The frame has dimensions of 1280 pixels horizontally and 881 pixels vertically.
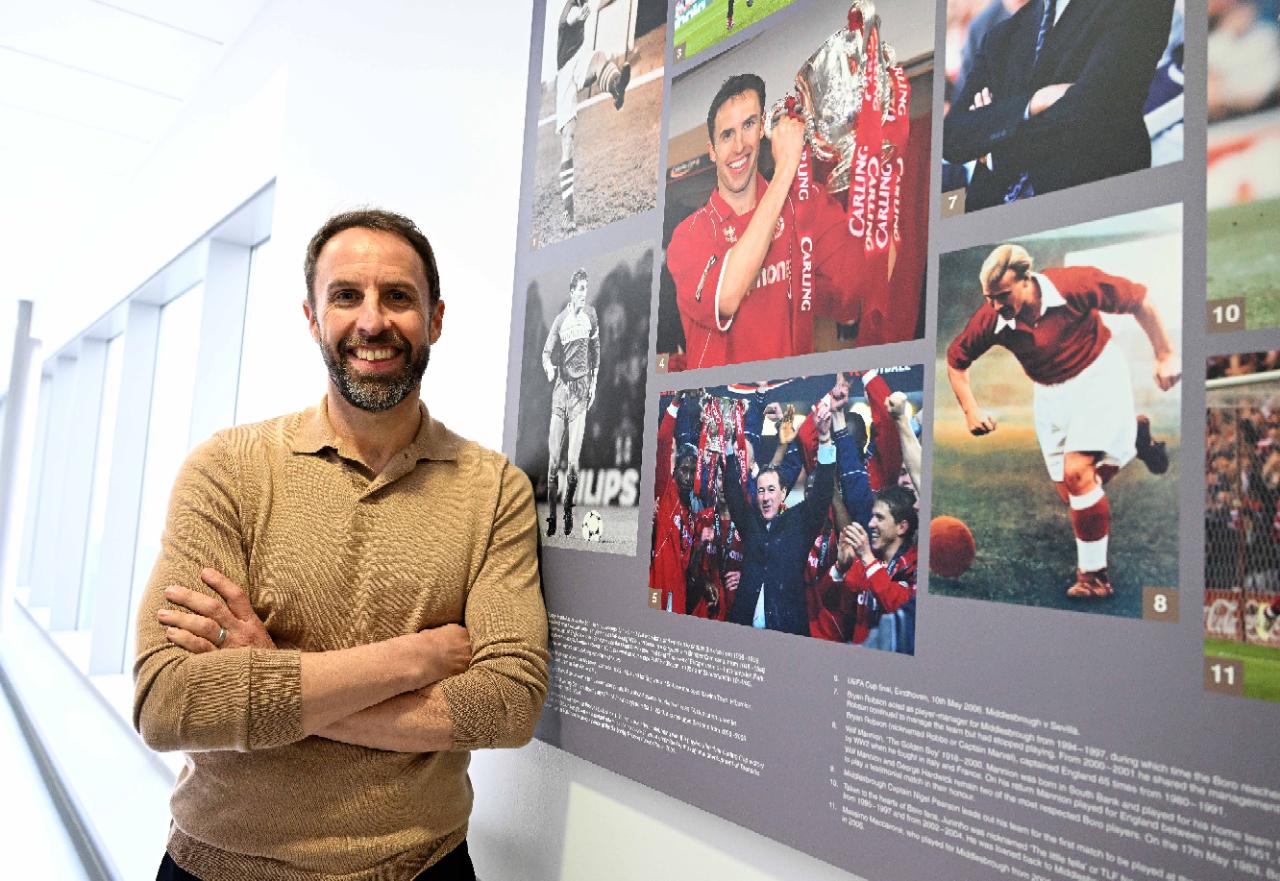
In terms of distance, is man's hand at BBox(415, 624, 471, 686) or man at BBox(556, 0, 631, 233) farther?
man at BBox(556, 0, 631, 233)

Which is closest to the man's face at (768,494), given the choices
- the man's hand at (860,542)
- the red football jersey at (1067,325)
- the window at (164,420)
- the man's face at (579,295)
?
the man's hand at (860,542)

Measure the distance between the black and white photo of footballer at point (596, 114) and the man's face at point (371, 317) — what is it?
0.28 metres

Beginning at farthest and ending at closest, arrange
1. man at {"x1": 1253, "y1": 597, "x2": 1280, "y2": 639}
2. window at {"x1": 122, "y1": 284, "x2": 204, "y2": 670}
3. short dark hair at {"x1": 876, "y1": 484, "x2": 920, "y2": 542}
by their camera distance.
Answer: window at {"x1": 122, "y1": 284, "x2": 204, "y2": 670} < short dark hair at {"x1": 876, "y1": 484, "x2": 920, "y2": 542} < man at {"x1": 1253, "y1": 597, "x2": 1280, "y2": 639}

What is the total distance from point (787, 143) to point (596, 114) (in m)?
0.49

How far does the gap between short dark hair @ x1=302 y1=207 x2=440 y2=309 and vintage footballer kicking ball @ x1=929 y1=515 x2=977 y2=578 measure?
1046 mm

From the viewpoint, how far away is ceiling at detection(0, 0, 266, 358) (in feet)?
10.8

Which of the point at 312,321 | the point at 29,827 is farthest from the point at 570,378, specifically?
the point at 29,827

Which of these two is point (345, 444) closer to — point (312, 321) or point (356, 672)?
point (312, 321)

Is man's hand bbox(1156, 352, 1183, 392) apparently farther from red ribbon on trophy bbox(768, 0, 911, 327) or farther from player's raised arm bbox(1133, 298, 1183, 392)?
red ribbon on trophy bbox(768, 0, 911, 327)

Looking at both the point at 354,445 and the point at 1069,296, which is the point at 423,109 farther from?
the point at 1069,296

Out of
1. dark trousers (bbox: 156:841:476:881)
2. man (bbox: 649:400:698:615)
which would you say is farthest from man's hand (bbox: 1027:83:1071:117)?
dark trousers (bbox: 156:841:476:881)

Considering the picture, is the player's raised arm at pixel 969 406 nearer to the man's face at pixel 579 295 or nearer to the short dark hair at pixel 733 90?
the short dark hair at pixel 733 90

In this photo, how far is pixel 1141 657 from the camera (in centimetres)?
73

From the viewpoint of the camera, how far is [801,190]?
1.08 meters
